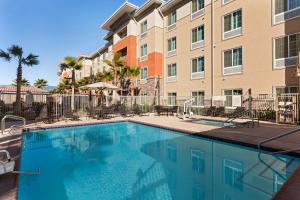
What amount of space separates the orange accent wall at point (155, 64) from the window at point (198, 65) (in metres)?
4.76

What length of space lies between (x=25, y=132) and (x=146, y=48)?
17799 millimetres

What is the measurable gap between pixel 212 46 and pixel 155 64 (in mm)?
7237

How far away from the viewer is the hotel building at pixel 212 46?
45.9 ft

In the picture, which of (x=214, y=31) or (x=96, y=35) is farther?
(x=96, y=35)

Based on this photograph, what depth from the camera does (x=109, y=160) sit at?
7.06 m

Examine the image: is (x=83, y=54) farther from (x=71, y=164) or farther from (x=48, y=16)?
(x=71, y=164)

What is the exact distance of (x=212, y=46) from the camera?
60.6 feet

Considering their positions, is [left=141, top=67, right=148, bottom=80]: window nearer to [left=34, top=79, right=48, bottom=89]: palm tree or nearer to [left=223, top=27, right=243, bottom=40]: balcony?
[left=223, top=27, right=243, bottom=40]: balcony

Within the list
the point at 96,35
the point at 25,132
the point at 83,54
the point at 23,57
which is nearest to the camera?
the point at 25,132

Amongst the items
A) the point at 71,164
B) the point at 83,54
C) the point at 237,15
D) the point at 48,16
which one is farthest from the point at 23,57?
the point at 83,54

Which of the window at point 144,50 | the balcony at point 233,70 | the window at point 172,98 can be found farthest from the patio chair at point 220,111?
the window at point 144,50

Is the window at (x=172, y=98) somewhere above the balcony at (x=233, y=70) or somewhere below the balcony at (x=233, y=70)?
below

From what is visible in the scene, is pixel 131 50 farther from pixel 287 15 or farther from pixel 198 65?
pixel 287 15

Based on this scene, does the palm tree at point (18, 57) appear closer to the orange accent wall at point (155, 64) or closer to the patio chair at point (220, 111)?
the orange accent wall at point (155, 64)
